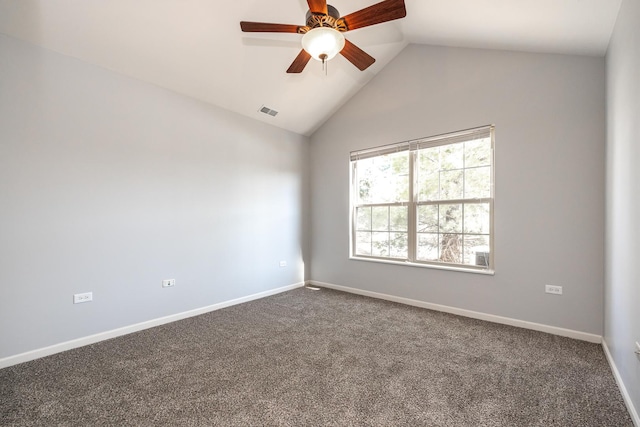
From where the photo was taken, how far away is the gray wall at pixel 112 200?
2502 mm

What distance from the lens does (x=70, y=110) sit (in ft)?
9.09

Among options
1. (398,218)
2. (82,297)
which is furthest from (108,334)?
(398,218)

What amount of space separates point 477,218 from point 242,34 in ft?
10.9

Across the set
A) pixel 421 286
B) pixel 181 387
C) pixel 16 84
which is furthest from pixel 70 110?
pixel 421 286

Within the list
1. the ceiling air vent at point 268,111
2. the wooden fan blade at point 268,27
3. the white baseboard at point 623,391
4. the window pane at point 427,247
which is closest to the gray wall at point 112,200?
the ceiling air vent at point 268,111

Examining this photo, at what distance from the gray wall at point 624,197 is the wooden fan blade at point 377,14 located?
4.36 feet

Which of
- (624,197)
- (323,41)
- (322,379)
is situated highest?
(323,41)

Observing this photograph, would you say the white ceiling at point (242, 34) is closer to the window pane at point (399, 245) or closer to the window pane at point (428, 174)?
the window pane at point (428, 174)

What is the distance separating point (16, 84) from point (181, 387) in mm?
2846

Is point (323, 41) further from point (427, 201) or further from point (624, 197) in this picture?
point (427, 201)

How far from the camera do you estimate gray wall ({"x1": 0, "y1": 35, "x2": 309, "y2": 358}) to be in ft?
8.21

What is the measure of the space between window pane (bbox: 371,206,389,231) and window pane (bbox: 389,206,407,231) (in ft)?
0.27

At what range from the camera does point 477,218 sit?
3492mm

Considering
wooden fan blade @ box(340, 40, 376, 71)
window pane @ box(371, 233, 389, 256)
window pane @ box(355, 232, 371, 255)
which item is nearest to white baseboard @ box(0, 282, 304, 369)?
window pane @ box(355, 232, 371, 255)
